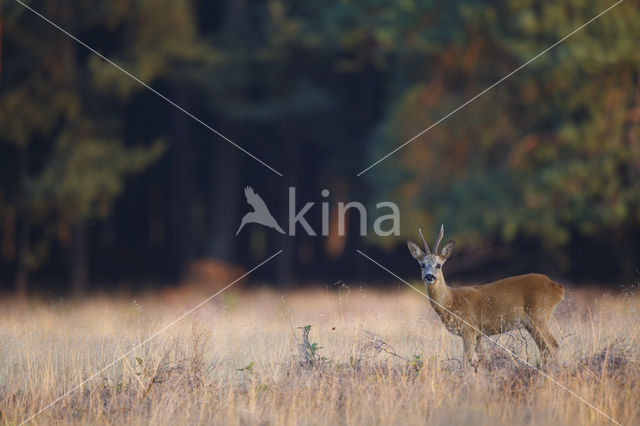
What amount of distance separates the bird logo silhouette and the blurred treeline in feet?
1.48

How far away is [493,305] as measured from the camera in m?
7.84

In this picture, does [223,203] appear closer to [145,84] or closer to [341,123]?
[341,123]

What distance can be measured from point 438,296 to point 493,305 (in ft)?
1.75

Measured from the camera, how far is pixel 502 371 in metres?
6.50

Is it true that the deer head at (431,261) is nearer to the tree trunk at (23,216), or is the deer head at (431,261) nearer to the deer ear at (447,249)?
the deer ear at (447,249)

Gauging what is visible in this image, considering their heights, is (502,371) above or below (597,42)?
below

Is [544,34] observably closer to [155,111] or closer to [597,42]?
[597,42]

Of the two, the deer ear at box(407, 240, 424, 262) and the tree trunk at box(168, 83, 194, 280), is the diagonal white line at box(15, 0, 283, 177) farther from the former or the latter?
the deer ear at box(407, 240, 424, 262)

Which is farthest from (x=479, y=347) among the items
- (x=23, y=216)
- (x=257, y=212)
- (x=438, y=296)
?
(x=257, y=212)

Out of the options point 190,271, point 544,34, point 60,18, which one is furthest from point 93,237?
point 544,34

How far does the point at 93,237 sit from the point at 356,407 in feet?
78.3

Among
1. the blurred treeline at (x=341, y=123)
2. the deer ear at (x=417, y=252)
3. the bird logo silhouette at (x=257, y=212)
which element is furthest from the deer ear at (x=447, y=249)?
the bird logo silhouette at (x=257, y=212)

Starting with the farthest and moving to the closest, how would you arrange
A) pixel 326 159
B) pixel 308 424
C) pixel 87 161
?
1. pixel 326 159
2. pixel 87 161
3. pixel 308 424

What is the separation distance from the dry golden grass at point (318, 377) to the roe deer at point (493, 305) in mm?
169
